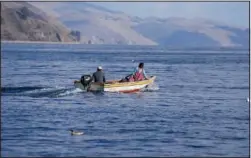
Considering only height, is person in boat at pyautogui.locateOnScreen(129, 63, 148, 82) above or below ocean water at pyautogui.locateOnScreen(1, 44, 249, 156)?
above

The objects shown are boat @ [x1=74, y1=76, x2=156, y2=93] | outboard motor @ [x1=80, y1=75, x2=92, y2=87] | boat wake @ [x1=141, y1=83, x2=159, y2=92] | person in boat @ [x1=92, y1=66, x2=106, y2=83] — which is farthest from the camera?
boat wake @ [x1=141, y1=83, x2=159, y2=92]

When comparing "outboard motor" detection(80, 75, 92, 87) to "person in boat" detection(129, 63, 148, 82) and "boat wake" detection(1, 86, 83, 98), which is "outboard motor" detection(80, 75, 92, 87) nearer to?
"boat wake" detection(1, 86, 83, 98)

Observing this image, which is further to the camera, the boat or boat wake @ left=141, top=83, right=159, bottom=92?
boat wake @ left=141, top=83, right=159, bottom=92

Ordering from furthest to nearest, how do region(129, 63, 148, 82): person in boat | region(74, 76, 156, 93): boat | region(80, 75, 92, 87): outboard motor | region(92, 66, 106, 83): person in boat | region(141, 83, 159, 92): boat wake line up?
region(141, 83, 159, 92): boat wake < region(129, 63, 148, 82): person in boat < region(92, 66, 106, 83): person in boat < region(74, 76, 156, 93): boat < region(80, 75, 92, 87): outboard motor

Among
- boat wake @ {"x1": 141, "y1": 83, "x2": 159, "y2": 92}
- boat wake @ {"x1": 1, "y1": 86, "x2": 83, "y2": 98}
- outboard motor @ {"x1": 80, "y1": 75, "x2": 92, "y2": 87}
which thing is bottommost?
boat wake @ {"x1": 141, "y1": 83, "x2": 159, "y2": 92}

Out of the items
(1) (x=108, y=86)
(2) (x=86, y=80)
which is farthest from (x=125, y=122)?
(1) (x=108, y=86)

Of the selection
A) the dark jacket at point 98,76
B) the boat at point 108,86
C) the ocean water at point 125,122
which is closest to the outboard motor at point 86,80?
the boat at point 108,86

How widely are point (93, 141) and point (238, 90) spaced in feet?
82.0

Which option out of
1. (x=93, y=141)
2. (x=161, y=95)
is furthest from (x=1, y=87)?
(x=93, y=141)

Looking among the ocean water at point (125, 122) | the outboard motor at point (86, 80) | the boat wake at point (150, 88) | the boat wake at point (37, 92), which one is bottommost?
the ocean water at point (125, 122)

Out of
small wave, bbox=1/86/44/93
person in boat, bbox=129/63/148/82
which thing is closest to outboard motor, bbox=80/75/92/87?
person in boat, bbox=129/63/148/82

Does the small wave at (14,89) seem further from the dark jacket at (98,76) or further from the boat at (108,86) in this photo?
the dark jacket at (98,76)

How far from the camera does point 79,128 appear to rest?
97.3 feet

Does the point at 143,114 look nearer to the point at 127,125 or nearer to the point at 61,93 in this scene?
the point at 127,125
